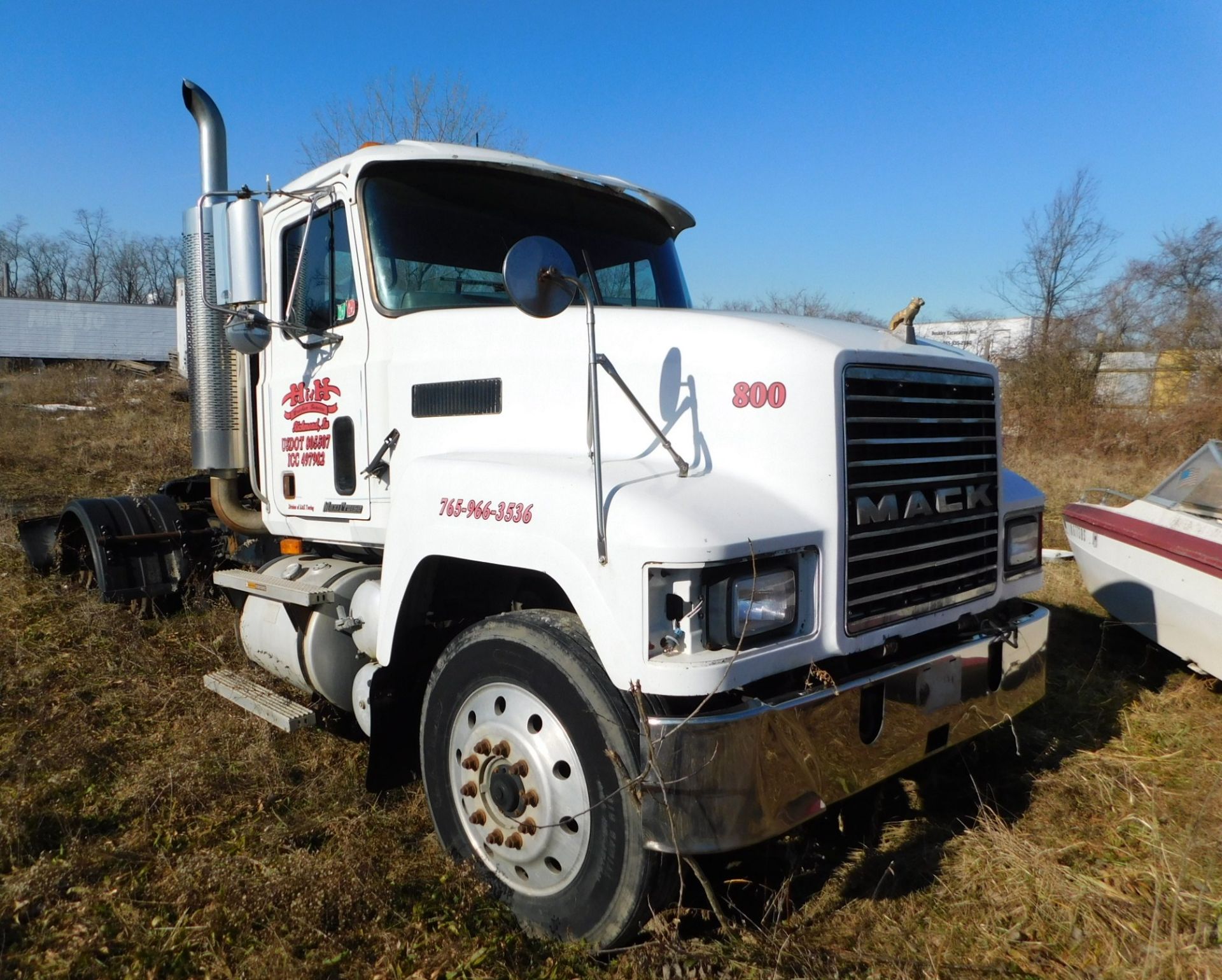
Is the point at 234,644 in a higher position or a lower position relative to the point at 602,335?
lower

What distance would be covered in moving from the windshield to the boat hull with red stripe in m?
3.36

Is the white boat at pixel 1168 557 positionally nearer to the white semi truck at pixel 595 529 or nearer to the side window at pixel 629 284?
the white semi truck at pixel 595 529

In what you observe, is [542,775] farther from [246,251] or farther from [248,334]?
[246,251]

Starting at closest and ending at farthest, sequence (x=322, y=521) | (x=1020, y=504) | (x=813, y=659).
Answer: (x=813, y=659) < (x=1020, y=504) < (x=322, y=521)

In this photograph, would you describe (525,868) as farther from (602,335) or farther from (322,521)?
(322,521)

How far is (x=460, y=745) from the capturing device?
3121 millimetres

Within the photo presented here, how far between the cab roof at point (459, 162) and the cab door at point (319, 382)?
0.55ft

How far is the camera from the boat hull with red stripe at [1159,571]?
471 cm

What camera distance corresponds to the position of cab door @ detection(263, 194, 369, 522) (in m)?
4.08

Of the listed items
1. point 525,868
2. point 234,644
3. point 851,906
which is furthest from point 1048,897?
point 234,644

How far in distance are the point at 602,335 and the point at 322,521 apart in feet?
6.52

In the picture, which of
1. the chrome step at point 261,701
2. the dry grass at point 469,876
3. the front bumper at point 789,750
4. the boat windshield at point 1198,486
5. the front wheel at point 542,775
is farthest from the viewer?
the boat windshield at point 1198,486

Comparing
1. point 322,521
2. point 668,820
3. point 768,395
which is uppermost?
point 768,395

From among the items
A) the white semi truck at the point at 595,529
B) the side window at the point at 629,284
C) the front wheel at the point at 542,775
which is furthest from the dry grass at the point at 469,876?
the side window at the point at 629,284
